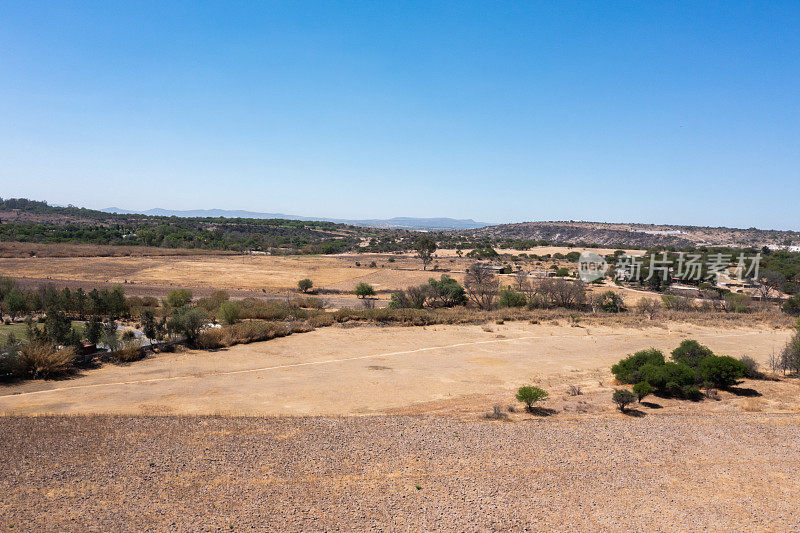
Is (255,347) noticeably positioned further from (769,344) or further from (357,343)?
(769,344)

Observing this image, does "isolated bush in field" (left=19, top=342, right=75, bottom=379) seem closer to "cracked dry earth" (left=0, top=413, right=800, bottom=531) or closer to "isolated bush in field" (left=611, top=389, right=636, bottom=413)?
"cracked dry earth" (left=0, top=413, right=800, bottom=531)

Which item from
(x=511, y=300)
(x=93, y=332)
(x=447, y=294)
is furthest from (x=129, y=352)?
(x=511, y=300)

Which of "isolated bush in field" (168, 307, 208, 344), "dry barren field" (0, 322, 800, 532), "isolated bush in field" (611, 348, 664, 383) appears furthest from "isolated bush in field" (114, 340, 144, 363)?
"isolated bush in field" (611, 348, 664, 383)

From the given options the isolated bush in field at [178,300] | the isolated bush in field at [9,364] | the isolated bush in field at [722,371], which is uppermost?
the isolated bush in field at [722,371]

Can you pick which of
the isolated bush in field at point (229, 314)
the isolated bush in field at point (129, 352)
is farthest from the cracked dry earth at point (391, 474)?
the isolated bush in field at point (229, 314)

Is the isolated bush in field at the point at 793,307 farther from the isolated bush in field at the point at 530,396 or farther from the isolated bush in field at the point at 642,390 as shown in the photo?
the isolated bush in field at the point at 530,396
